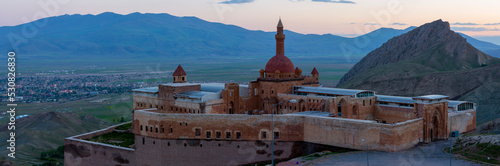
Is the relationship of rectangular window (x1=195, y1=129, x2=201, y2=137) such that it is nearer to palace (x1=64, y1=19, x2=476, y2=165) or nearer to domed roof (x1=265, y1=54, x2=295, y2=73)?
palace (x1=64, y1=19, x2=476, y2=165)

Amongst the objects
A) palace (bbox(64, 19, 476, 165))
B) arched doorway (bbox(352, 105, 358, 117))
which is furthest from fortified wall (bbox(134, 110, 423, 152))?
arched doorway (bbox(352, 105, 358, 117))

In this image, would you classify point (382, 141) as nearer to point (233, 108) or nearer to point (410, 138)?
point (410, 138)

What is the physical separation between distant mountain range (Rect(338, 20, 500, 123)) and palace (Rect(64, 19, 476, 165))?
3933 centimetres

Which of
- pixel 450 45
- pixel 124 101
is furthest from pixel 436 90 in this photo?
pixel 124 101

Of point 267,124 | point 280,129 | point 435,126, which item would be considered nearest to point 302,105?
point 280,129

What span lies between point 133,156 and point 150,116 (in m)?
6.67

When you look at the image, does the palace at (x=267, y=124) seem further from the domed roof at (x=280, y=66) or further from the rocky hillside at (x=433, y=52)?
the rocky hillside at (x=433, y=52)

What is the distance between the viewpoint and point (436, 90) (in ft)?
398

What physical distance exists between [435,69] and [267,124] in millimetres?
100421

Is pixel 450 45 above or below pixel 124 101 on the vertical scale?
above

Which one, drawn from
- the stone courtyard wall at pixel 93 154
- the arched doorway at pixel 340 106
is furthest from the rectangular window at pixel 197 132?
the arched doorway at pixel 340 106

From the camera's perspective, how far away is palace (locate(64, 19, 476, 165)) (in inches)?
2106

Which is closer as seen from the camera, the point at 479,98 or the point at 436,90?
the point at 479,98

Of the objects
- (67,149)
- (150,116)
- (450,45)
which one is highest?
(450,45)
